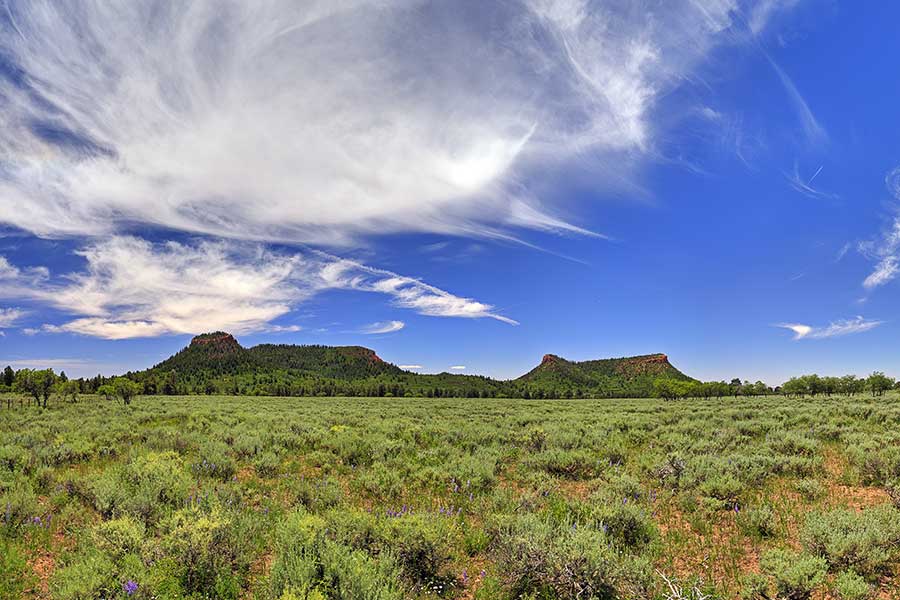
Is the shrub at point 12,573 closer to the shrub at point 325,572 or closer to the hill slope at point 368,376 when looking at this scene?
the shrub at point 325,572

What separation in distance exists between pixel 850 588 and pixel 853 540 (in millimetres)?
1142

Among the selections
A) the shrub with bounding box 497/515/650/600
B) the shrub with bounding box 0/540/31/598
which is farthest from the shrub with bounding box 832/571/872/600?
the shrub with bounding box 0/540/31/598

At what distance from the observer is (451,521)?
7.12m

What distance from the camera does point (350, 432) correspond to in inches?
630

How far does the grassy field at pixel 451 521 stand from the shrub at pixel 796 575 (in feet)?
0.08

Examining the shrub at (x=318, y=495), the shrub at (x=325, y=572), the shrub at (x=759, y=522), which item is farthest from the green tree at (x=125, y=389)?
the shrub at (x=759, y=522)

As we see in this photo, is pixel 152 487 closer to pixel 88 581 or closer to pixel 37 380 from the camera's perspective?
pixel 88 581

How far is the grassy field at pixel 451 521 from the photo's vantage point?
4930 mm

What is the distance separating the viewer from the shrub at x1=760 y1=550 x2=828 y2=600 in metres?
4.80

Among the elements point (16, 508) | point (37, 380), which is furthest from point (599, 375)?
point (16, 508)

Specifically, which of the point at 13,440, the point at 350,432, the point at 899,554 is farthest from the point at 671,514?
the point at 13,440

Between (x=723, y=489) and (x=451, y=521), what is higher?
(x=723, y=489)

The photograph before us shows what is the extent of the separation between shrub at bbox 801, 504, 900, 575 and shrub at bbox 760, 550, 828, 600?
45cm

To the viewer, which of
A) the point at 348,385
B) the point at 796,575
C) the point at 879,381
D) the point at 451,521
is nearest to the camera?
the point at 796,575
